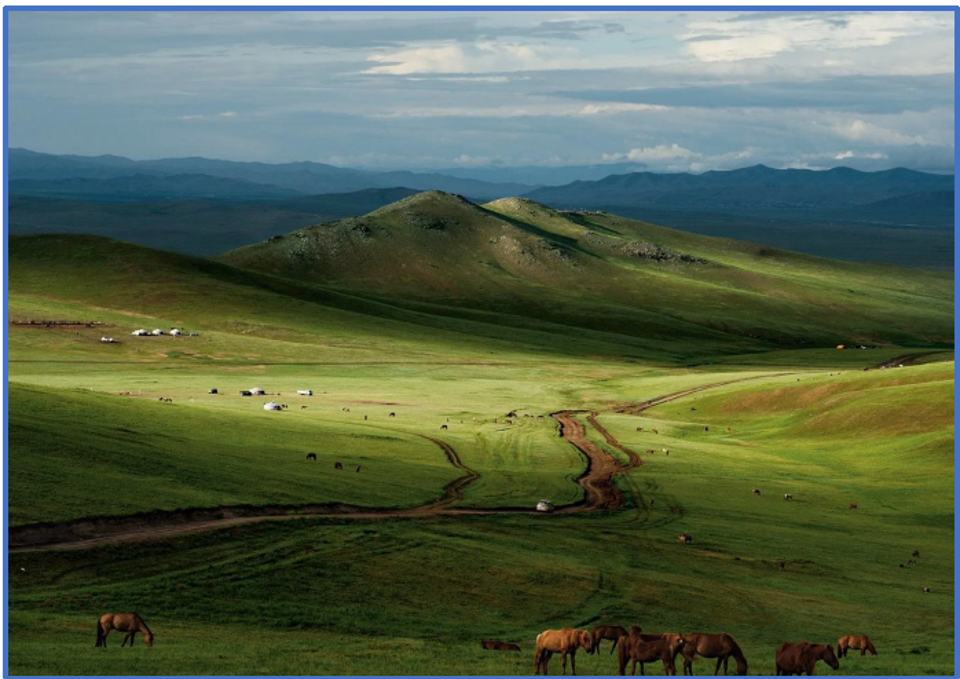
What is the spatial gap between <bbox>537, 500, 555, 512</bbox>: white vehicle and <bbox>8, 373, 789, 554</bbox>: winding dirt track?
51 centimetres

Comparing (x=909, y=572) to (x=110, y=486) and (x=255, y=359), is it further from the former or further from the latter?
(x=255, y=359)

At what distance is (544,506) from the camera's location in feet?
204

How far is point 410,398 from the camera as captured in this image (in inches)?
4879

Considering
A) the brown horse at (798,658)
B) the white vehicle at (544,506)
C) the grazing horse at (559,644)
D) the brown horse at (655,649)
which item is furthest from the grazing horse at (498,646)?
the white vehicle at (544,506)

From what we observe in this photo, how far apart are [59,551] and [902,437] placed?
65.9 meters

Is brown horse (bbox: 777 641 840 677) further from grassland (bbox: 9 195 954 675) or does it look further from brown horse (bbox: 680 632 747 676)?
brown horse (bbox: 680 632 747 676)

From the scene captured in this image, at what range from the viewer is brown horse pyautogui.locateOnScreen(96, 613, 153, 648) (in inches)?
1369

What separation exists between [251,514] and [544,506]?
1646 centimetres

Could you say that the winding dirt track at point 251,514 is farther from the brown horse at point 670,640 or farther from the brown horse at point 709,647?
the brown horse at point 709,647

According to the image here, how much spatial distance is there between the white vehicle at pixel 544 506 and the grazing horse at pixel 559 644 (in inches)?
1078

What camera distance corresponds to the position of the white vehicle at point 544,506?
61781 mm

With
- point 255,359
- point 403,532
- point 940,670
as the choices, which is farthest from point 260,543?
point 255,359

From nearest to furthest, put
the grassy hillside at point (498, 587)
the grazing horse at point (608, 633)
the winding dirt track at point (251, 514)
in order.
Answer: the grassy hillside at point (498, 587)
the grazing horse at point (608, 633)
the winding dirt track at point (251, 514)

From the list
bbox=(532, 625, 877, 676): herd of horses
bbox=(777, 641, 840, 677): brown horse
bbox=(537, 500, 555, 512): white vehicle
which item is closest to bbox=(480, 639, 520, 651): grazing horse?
bbox=(532, 625, 877, 676): herd of horses
